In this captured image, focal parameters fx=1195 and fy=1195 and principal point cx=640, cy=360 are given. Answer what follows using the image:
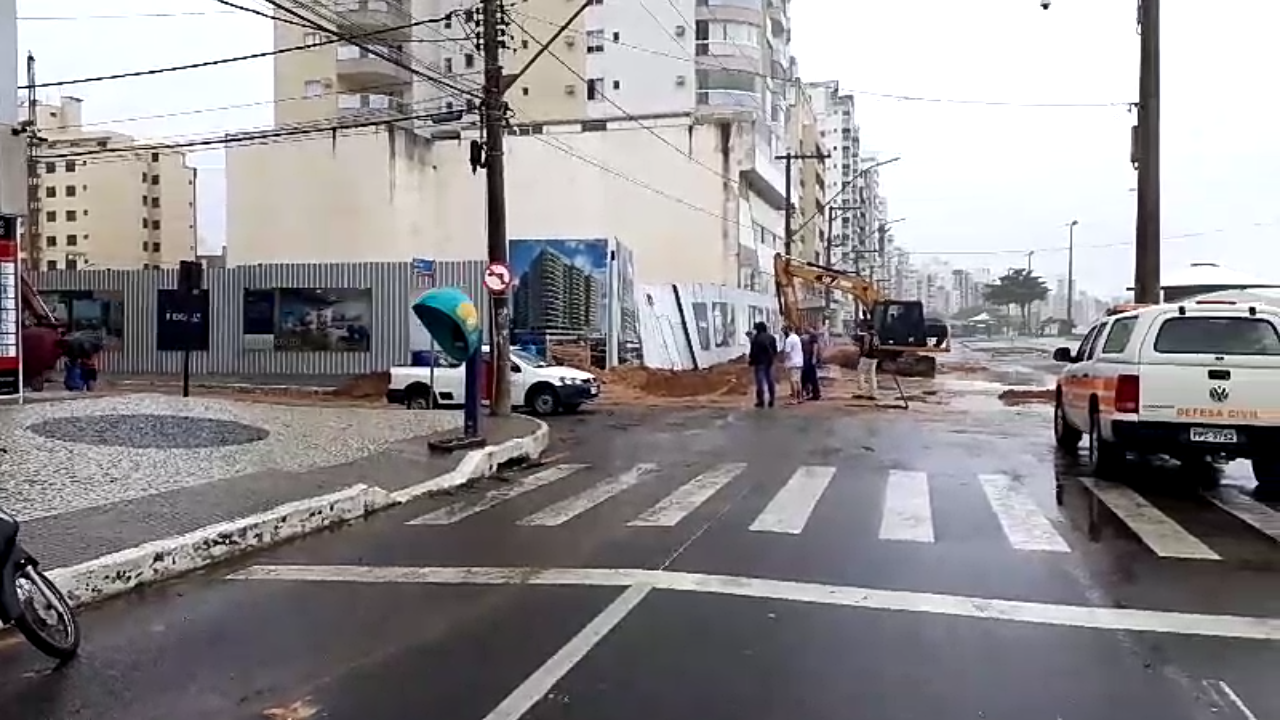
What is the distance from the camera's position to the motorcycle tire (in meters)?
6.12

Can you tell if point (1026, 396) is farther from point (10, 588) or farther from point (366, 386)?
point (10, 588)

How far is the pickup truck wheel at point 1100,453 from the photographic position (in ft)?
46.3

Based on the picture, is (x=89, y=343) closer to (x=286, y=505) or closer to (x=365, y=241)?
(x=286, y=505)

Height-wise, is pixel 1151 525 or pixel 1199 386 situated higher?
pixel 1199 386

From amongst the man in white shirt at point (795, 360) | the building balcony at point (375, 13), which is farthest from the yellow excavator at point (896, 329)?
the building balcony at point (375, 13)

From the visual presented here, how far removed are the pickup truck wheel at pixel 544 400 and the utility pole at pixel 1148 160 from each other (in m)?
11.7

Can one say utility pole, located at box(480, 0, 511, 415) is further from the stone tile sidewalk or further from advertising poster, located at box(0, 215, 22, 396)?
advertising poster, located at box(0, 215, 22, 396)

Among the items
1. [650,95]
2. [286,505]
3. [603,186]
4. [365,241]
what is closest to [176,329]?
[365,241]

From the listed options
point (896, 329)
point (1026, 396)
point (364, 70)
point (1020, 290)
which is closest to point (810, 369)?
point (1026, 396)

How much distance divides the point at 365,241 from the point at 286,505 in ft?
136

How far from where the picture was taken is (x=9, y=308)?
1823 centimetres

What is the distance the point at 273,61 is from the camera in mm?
63125

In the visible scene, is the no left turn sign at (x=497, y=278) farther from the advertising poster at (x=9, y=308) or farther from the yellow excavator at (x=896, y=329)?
the yellow excavator at (x=896, y=329)

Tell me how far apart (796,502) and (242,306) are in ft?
86.3
